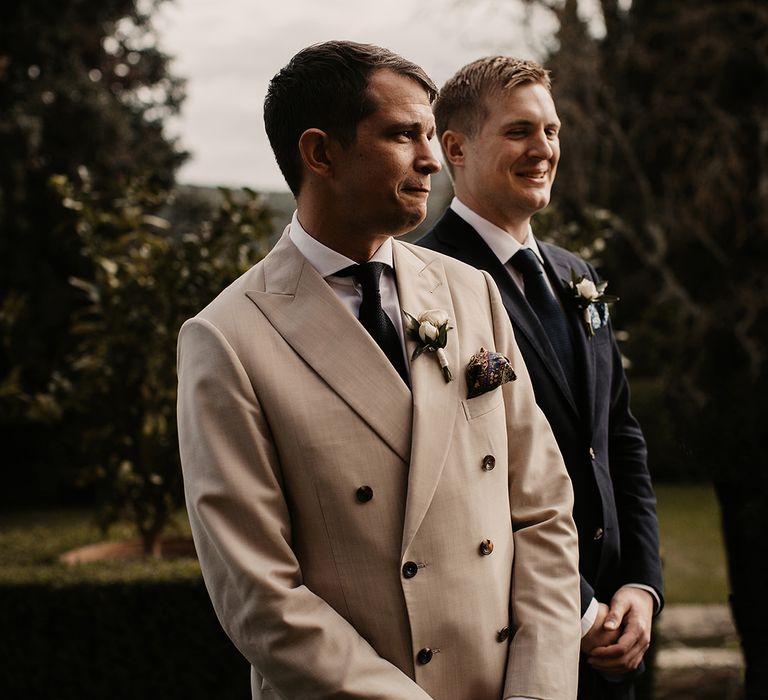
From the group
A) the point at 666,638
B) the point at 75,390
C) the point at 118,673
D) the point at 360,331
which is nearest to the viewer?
the point at 360,331

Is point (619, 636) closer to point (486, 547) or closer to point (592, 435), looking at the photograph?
point (592, 435)

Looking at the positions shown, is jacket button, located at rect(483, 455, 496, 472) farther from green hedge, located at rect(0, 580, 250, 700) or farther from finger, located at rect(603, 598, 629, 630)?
green hedge, located at rect(0, 580, 250, 700)

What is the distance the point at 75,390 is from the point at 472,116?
341cm

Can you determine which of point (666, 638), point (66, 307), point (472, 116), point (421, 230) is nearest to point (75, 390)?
point (472, 116)

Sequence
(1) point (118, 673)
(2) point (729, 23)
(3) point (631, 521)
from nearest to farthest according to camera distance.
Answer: (3) point (631, 521), (1) point (118, 673), (2) point (729, 23)

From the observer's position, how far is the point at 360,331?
6.29 ft

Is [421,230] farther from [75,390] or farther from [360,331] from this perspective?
[360,331]

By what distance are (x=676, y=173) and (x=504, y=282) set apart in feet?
39.0

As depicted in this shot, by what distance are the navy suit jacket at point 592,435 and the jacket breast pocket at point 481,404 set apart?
17.2 inches

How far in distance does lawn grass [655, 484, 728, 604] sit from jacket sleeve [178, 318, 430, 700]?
4.74m

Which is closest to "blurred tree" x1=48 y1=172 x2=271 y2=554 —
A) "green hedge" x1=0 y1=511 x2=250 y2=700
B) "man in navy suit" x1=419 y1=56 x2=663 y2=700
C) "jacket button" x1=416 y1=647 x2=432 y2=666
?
"green hedge" x1=0 y1=511 x2=250 y2=700

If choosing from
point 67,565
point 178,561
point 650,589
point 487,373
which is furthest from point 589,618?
point 67,565

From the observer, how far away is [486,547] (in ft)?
6.23

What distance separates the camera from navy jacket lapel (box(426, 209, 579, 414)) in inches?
95.5
